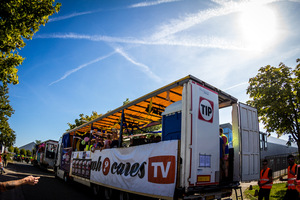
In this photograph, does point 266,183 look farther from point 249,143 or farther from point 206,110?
point 206,110

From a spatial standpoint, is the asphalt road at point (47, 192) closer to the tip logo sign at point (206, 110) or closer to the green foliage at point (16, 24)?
the green foliage at point (16, 24)

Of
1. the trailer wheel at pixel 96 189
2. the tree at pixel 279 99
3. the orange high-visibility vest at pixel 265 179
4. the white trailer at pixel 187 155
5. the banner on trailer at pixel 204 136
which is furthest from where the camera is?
the tree at pixel 279 99

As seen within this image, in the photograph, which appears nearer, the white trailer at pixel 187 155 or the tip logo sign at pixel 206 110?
the white trailer at pixel 187 155

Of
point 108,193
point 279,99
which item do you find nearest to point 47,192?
point 108,193

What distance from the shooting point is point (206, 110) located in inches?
204

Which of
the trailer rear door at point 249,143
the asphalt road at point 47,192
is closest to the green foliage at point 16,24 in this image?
the asphalt road at point 47,192

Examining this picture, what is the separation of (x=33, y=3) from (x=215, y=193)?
9.83 metres

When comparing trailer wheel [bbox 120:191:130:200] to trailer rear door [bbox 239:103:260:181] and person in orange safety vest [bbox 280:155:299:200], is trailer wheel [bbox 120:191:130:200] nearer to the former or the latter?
trailer rear door [bbox 239:103:260:181]

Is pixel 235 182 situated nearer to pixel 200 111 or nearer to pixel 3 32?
pixel 200 111

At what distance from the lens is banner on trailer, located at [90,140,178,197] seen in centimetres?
456

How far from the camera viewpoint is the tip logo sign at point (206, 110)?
16.4ft

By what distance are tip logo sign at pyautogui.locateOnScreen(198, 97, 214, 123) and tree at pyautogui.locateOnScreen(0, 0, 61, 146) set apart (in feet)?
25.8

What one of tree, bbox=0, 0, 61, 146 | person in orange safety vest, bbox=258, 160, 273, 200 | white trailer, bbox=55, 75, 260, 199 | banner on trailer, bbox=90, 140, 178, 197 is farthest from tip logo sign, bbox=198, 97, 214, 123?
tree, bbox=0, 0, 61, 146

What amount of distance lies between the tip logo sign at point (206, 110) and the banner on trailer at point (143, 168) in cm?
110
